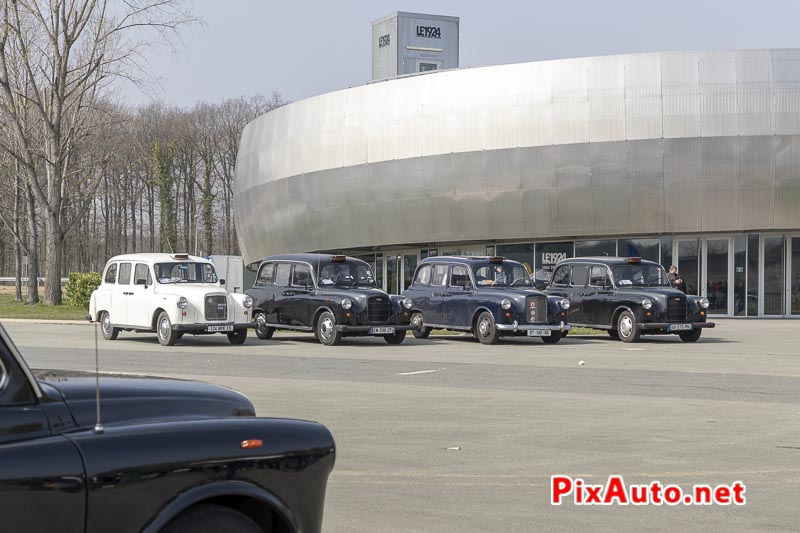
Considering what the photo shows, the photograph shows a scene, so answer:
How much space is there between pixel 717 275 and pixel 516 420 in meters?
33.9

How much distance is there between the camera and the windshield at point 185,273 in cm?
2369

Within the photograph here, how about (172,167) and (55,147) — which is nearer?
(55,147)

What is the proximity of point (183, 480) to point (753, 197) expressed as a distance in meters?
41.3

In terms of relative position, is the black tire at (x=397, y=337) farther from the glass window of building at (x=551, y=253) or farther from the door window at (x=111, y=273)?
the glass window of building at (x=551, y=253)

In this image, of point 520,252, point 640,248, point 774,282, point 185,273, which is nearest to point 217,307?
point 185,273

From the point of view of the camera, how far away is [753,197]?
42.3 metres

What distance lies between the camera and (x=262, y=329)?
2539 cm

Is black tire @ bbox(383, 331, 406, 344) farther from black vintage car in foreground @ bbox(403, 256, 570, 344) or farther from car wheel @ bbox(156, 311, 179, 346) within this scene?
car wheel @ bbox(156, 311, 179, 346)

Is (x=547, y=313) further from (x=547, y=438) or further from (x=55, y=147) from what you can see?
(x=55, y=147)

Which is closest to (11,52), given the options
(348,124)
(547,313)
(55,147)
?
(55,147)

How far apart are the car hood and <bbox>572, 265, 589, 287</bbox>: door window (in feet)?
72.9

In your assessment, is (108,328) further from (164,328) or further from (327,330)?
(327,330)

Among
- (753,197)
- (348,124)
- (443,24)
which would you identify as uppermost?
(443,24)

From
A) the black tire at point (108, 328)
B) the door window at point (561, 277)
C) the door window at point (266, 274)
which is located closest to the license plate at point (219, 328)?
the door window at point (266, 274)
